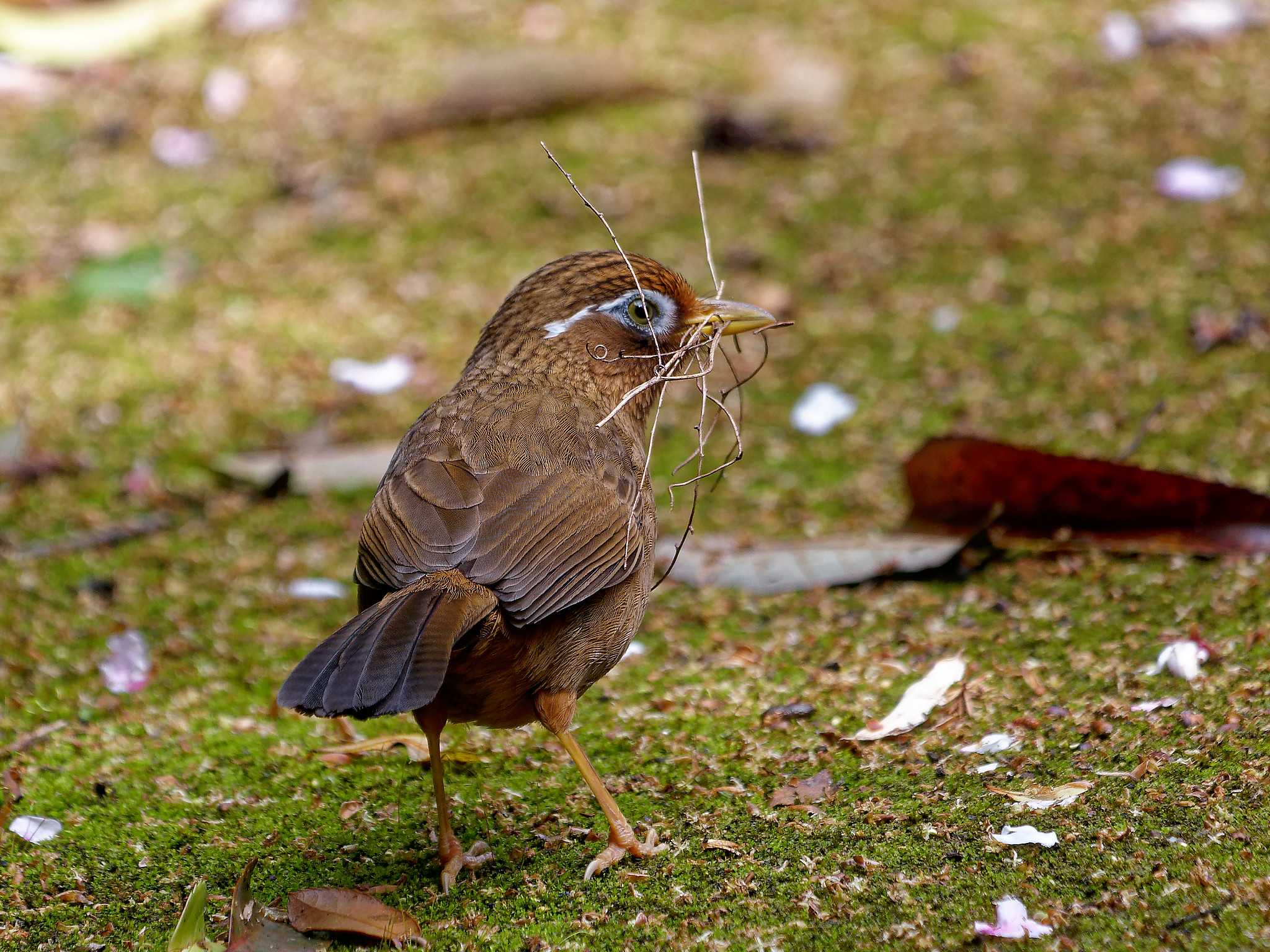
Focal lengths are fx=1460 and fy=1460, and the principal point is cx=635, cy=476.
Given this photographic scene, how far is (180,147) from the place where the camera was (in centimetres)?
767

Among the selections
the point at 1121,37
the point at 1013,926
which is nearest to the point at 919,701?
the point at 1013,926

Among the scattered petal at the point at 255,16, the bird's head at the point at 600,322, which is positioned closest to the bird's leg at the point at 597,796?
the bird's head at the point at 600,322

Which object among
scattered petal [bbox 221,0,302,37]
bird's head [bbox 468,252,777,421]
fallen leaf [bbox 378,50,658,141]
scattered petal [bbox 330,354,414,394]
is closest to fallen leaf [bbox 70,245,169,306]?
scattered petal [bbox 330,354,414,394]

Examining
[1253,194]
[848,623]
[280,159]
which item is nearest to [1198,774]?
[848,623]

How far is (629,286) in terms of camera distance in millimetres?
4016

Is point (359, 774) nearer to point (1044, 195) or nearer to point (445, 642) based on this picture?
point (445, 642)

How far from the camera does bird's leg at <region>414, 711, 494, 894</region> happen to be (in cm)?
326

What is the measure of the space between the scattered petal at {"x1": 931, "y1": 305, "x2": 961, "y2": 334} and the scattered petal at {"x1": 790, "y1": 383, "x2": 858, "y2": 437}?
0.58 metres

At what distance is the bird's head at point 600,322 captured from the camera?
3986 mm

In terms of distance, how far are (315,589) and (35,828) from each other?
1.46m

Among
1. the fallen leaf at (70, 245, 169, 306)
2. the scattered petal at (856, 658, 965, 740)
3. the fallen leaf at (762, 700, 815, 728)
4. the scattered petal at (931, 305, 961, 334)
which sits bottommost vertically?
the scattered petal at (931, 305, 961, 334)

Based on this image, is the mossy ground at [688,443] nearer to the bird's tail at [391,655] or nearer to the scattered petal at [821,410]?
the scattered petal at [821,410]

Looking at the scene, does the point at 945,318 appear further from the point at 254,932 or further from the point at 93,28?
the point at 93,28

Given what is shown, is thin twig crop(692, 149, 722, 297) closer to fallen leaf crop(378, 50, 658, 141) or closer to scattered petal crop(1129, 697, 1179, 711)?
fallen leaf crop(378, 50, 658, 141)
